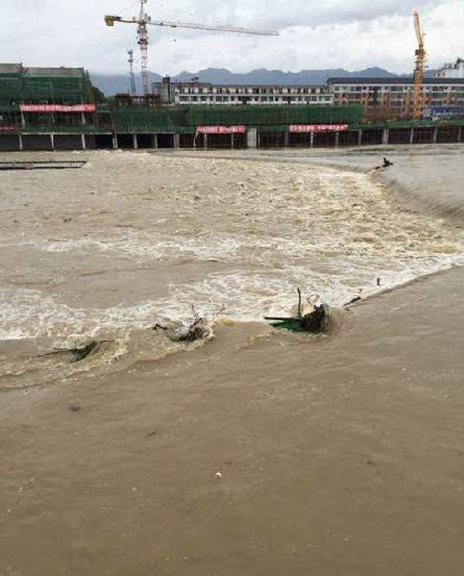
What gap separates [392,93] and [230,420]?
597 ft

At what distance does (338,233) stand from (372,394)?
13.0 metres

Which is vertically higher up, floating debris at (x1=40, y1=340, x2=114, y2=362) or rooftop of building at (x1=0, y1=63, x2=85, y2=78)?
rooftop of building at (x1=0, y1=63, x2=85, y2=78)

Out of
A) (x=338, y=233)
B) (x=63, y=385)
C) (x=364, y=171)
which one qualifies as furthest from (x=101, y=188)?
(x=63, y=385)

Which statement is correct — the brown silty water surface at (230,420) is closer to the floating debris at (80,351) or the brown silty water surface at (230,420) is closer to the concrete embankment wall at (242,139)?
the floating debris at (80,351)

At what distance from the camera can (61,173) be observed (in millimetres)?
43281

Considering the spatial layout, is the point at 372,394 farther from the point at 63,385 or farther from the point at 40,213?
the point at 40,213

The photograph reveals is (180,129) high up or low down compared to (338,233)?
up

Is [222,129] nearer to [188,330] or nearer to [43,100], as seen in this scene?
[43,100]

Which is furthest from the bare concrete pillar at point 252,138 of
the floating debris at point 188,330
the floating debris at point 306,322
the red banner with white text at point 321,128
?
the floating debris at point 188,330

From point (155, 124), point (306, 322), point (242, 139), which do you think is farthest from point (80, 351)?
point (155, 124)

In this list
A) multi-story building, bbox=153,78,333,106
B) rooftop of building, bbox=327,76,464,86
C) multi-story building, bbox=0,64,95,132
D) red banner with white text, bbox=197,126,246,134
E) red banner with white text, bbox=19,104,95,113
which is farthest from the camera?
rooftop of building, bbox=327,76,464,86

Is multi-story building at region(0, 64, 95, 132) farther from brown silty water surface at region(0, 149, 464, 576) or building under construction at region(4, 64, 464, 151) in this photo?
brown silty water surface at region(0, 149, 464, 576)

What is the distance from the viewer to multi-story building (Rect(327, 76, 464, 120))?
524ft

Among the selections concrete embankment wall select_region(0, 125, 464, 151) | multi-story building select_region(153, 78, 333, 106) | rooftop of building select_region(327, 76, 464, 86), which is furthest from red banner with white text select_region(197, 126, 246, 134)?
rooftop of building select_region(327, 76, 464, 86)
